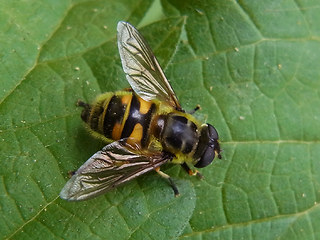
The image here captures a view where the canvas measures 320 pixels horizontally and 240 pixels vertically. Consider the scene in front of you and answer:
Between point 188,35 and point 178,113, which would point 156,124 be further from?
point 188,35

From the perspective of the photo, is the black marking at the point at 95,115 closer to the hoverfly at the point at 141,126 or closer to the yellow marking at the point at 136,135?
the hoverfly at the point at 141,126

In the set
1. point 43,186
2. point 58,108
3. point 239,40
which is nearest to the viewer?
point 43,186

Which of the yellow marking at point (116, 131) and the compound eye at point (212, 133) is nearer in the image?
the yellow marking at point (116, 131)

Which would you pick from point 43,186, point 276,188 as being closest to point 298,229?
point 276,188

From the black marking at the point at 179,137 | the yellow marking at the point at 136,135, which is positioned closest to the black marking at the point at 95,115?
the yellow marking at the point at 136,135

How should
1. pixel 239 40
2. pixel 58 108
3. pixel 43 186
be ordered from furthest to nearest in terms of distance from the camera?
pixel 239 40
pixel 58 108
pixel 43 186

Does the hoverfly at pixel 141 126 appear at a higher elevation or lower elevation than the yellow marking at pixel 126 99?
lower

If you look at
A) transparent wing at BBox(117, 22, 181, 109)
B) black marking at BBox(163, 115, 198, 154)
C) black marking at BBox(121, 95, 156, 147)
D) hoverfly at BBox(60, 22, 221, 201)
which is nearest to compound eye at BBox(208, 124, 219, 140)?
hoverfly at BBox(60, 22, 221, 201)

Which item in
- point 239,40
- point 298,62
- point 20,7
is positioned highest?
point 20,7

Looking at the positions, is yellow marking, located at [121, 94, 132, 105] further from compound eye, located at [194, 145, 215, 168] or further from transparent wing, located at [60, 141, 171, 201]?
compound eye, located at [194, 145, 215, 168]
